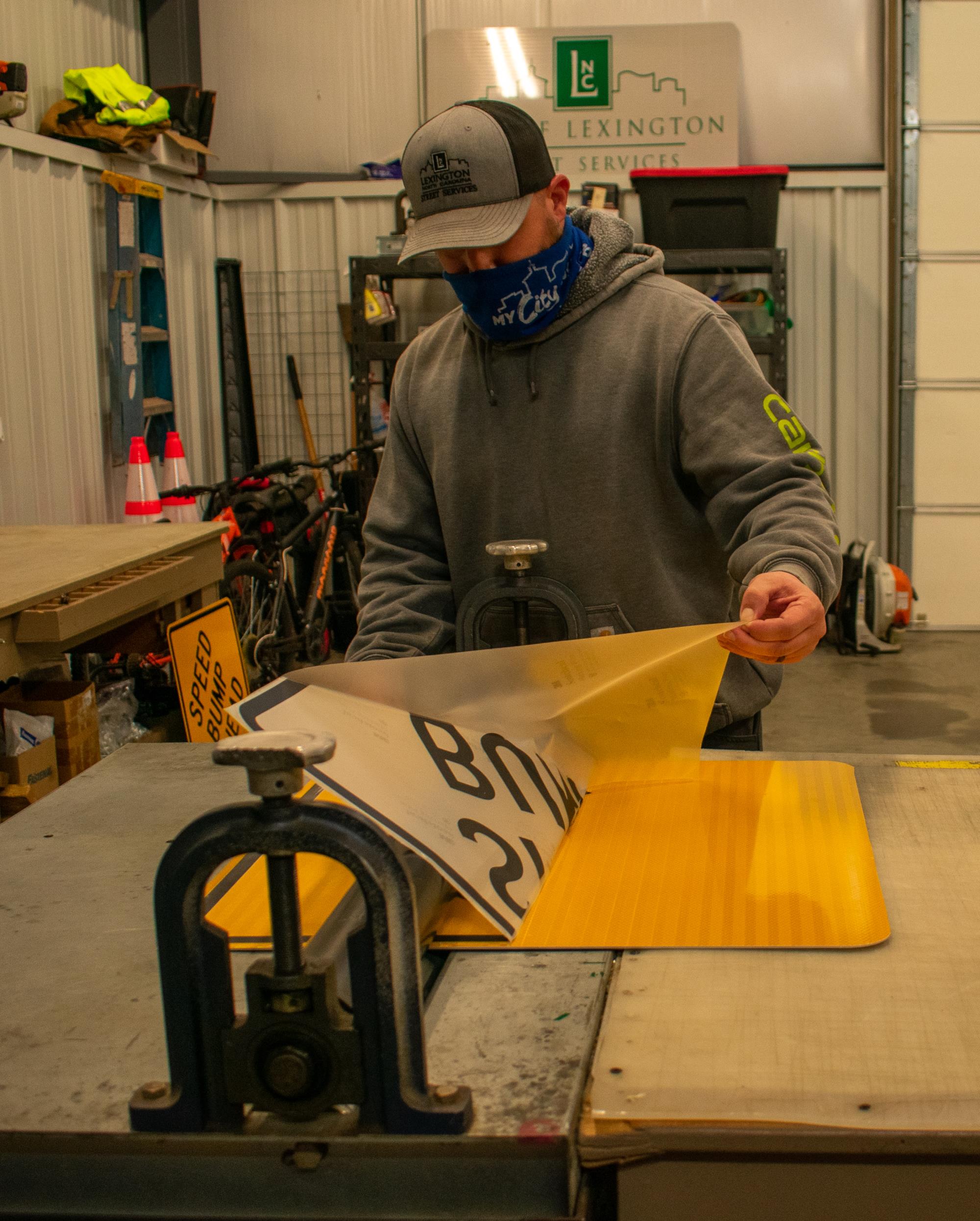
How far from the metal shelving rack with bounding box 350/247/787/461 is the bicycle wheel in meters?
1.05

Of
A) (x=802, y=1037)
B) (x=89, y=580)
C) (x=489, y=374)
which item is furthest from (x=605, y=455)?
(x=89, y=580)

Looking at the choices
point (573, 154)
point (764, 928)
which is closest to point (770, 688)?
point (764, 928)

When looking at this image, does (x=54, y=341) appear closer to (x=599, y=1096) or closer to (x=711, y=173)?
(x=711, y=173)

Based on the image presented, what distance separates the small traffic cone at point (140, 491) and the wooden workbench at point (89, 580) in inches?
51.4

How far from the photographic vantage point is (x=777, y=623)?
1.21 metres

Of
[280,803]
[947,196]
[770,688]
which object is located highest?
[947,196]

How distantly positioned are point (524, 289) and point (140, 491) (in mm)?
3205

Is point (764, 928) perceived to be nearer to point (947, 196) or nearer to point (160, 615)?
point (160, 615)

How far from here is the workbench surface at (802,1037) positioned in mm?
736

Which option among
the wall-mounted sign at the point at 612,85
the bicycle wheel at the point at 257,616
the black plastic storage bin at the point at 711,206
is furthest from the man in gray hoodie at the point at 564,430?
the wall-mounted sign at the point at 612,85

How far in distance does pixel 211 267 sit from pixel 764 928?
5600mm

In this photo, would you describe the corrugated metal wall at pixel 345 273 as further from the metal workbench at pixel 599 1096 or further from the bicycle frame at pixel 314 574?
the metal workbench at pixel 599 1096

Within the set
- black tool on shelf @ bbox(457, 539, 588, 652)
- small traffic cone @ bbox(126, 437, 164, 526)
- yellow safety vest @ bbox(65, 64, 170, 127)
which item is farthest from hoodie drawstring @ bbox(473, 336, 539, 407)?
yellow safety vest @ bbox(65, 64, 170, 127)

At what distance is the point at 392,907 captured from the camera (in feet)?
2.36
